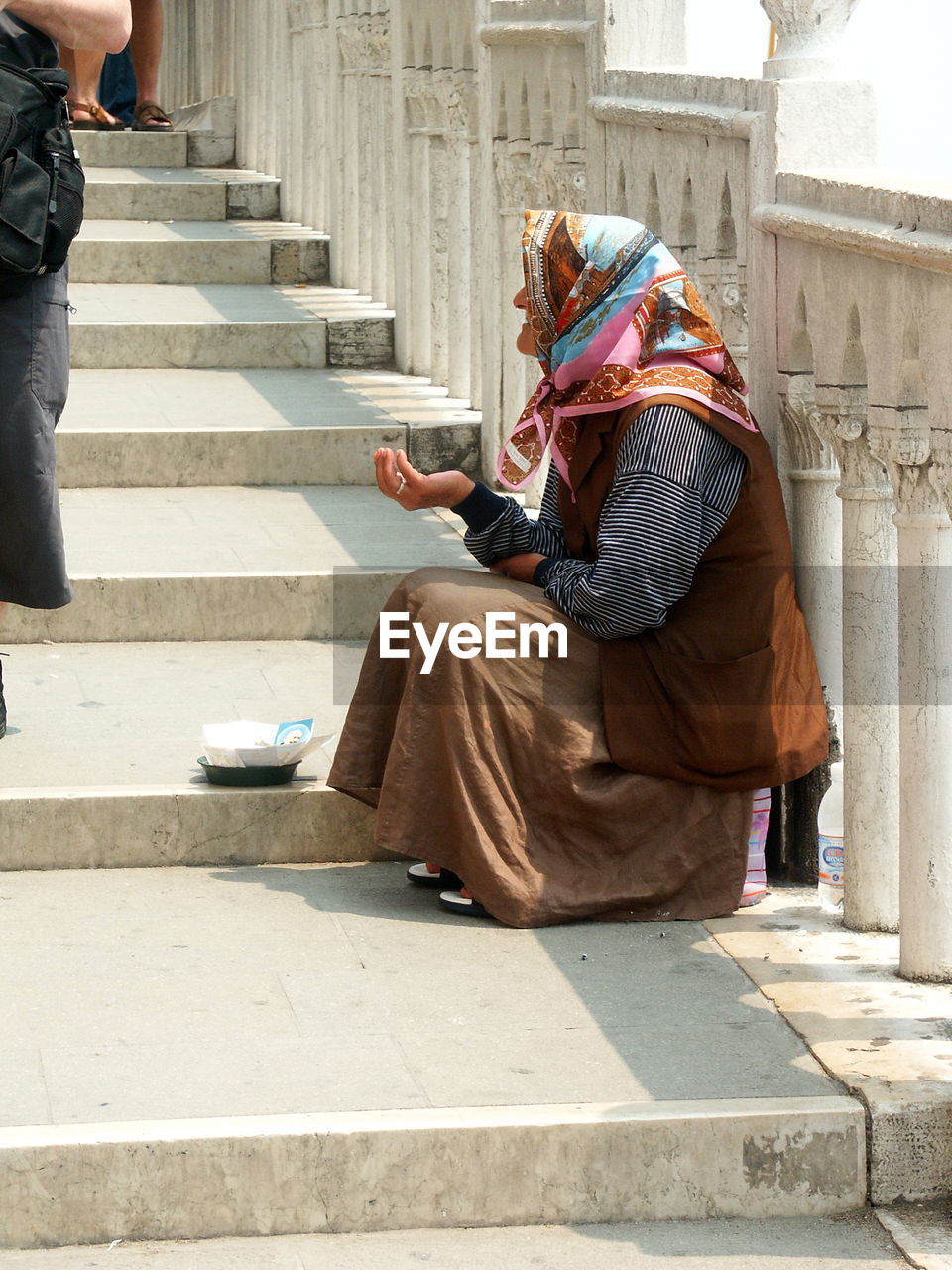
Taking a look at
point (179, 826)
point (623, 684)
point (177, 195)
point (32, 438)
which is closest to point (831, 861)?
point (623, 684)

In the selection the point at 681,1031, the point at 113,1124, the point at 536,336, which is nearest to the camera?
the point at 113,1124

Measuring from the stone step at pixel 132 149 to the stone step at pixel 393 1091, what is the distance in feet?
22.9

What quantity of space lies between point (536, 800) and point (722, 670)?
1.47 feet

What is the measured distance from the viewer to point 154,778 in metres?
4.52

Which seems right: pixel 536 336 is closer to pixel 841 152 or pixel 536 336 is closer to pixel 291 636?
pixel 841 152

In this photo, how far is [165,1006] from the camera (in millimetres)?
3635

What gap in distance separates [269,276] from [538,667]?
525cm

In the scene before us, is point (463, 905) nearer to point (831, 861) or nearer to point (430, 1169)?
point (831, 861)

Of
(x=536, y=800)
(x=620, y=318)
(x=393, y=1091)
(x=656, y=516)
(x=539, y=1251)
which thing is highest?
(x=620, y=318)

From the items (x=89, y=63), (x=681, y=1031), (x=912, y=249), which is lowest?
(x=681, y=1031)

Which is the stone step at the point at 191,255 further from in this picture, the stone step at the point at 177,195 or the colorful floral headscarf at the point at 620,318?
Result: the colorful floral headscarf at the point at 620,318

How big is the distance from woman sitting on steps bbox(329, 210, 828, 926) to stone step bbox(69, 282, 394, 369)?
3771 mm

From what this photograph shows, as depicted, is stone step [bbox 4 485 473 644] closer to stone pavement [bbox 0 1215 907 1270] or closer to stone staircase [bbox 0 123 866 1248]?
stone staircase [bbox 0 123 866 1248]

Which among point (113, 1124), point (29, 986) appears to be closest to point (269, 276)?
point (29, 986)
